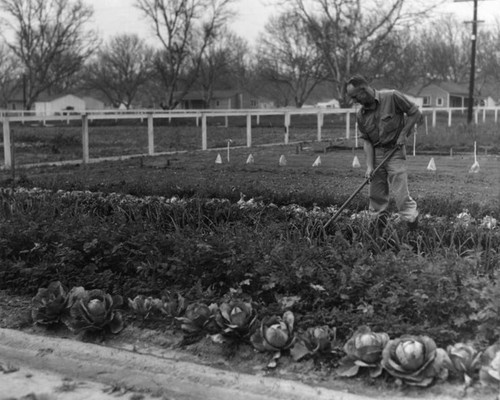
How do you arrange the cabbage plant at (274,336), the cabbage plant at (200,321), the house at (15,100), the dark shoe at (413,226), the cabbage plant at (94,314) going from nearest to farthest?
the cabbage plant at (274,336) → the cabbage plant at (200,321) → the cabbage plant at (94,314) → the dark shoe at (413,226) → the house at (15,100)

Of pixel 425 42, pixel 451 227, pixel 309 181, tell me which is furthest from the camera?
pixel 425 42

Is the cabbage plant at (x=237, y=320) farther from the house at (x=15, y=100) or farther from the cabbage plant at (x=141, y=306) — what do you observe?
the house at (x=15, y=100)

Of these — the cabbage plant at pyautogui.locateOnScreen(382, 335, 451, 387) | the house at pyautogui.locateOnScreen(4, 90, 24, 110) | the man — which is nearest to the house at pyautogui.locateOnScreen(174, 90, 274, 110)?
the house at pyautogui.locateOnScreen(4, 90, 24, 110)

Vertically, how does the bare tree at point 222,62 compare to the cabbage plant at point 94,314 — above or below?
above

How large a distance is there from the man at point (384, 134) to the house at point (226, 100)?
86.8m

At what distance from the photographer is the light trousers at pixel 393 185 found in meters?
5.88

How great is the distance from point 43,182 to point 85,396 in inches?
260

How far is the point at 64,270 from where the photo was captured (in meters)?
4.79

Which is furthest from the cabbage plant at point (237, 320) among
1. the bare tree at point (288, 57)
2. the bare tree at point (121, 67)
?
the bare tree at point (121, 67)

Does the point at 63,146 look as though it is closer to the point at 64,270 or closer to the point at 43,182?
the point at 43,182

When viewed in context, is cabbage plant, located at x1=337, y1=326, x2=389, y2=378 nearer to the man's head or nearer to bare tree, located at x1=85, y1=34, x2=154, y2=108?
the man's head

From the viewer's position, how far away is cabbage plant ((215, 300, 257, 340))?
3.75m

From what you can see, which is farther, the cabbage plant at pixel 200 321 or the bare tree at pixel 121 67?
the bare tree at pixel 121 67

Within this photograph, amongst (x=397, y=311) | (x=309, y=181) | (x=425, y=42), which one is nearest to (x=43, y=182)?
(x=309, y=181)
